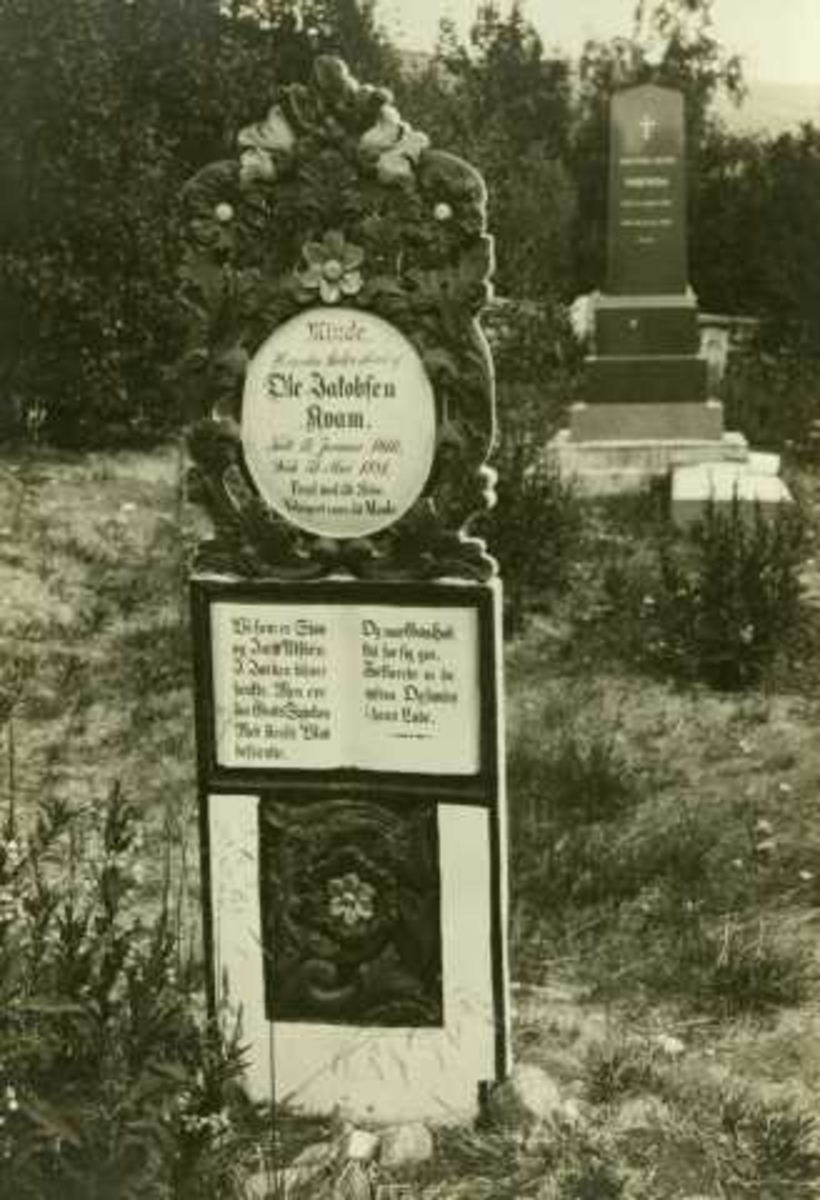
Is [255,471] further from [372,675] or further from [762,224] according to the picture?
[762,224]

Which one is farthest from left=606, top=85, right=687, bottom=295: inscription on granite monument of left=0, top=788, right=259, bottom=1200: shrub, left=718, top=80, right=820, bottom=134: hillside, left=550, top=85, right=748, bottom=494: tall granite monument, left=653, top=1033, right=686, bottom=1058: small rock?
left=718, top=80, right=820, bottom=134: hillside

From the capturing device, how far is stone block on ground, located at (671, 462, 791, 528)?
9.05 metres

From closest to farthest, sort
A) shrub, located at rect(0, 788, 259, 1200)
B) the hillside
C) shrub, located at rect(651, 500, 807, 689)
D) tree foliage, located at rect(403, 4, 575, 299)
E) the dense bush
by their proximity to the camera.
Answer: shrub, located at rect(0, 788, 259, 1200), shrub, located at rect(651, 500, 807, 689), the dense bush, tree foliage, located at rect(403, 4, 575, 299), the hillside

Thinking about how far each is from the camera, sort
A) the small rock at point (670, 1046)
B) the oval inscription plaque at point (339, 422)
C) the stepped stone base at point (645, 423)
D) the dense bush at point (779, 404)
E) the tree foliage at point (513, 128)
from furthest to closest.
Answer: the tree foliage at point (513, 128) < the dense bush at point (779, 404) < the stepped stone base at point (645, 423) < the small rock at point (670, 1046) < the oval inscription plaque at point (339, 422)

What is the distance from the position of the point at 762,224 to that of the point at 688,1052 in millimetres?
15000

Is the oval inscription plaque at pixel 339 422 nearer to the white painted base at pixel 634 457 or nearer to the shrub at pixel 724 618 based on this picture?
the shrub at pixel 724 618

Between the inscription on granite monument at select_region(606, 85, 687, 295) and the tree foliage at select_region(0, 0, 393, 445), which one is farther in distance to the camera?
the inscription on granite monument at select_region(606, 85, 687, 295)

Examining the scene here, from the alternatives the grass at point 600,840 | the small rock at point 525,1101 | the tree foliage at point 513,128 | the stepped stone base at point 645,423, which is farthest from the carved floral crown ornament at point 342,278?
the tree foliage at point 513,128

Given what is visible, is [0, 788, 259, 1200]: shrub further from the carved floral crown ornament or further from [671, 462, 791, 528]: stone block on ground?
[671, 462, 791, 528]: stone block on ground

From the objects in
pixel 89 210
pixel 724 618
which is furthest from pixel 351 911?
pixel 89 210

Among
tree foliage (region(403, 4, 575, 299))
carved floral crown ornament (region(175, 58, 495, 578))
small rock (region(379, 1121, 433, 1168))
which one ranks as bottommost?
small rock (region(379, 1121, 433, 1168))

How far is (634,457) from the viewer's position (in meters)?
10.9

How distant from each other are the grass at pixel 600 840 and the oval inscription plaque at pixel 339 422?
78cm

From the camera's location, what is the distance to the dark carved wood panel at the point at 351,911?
3.66m
